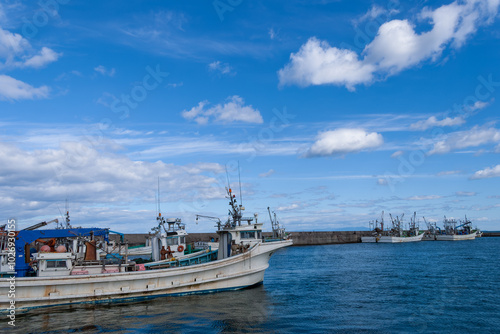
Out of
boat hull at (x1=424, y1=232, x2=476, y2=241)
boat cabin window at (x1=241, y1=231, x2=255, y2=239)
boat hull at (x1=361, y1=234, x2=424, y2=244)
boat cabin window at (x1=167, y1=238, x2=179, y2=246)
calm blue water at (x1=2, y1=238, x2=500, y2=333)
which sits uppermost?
boat cabin window at (x1=241, y1=231, x2=255, y2=239)

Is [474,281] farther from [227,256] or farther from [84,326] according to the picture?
[84,326]

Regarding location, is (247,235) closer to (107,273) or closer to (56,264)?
(107,273)

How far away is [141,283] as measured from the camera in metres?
23.6

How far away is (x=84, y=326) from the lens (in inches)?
726

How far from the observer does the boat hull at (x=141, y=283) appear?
70.2ft

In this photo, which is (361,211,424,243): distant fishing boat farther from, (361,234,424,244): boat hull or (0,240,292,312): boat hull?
(0,240,292,312): boat hull

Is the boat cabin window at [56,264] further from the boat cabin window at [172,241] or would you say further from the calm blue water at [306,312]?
the boat cabin window at [172,241]

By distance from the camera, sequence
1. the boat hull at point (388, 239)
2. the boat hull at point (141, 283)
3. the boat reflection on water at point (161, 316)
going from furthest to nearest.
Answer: the boat hull at point (388, 239), the boat hull at point (141, 283), the boat reflection on water at point (161, 316)

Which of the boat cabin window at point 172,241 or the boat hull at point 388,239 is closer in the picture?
the boat cabin window at point 172,241

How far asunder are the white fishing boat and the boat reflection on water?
643 millimetres

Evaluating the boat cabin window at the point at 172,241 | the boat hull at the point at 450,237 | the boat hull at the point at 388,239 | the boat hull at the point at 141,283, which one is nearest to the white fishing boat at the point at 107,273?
the boat hull at the point at 141,283

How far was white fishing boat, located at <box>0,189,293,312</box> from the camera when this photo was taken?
71.1 ft

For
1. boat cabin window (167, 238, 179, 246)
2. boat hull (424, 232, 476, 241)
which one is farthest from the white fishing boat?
boat hull (424, 232, 476, 241)

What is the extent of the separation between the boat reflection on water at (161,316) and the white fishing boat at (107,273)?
0.64 meters
